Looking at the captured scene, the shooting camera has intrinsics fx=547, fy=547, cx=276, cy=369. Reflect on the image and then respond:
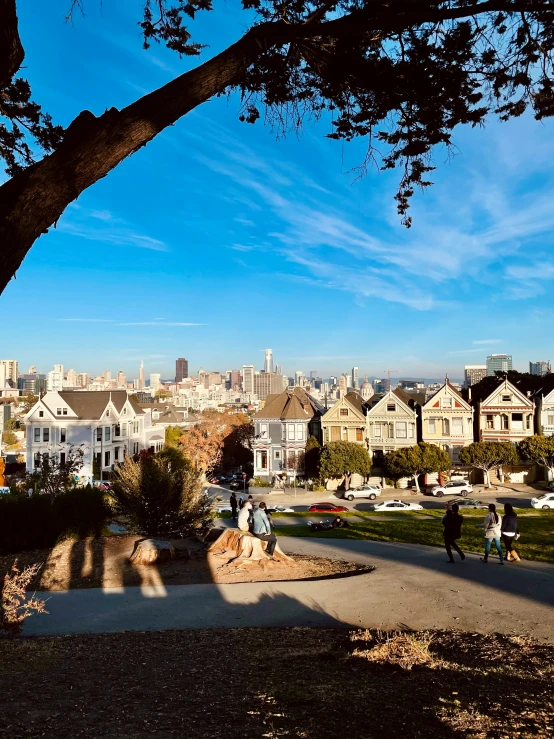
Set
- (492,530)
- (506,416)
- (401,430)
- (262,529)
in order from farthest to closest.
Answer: (401,430) → (506,416) → (262,529) → (492,530)

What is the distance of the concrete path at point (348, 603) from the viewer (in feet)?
28.8

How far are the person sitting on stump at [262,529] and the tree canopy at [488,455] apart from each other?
38096mm

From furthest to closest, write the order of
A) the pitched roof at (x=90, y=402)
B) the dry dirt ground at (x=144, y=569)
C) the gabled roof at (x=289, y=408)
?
the gabled roof at (x=289, y=408) → the pitched roof at (x=90, y=402) → the dry dirt ground at (x=144, y=569)

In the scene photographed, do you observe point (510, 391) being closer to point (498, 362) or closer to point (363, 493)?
point (363, 493)

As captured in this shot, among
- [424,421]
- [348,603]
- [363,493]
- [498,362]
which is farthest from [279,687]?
[498,362]

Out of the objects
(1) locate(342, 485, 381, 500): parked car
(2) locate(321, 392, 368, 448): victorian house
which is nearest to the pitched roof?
(2) locate(321, 392, 368, 448): victorian house

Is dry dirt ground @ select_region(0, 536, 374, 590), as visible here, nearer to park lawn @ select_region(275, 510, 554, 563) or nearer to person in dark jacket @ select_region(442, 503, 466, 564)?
person in dark jacket @ select_region(442, 503, 466, 564)

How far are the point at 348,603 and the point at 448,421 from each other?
4541 centimetres

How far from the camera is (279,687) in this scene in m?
5.75

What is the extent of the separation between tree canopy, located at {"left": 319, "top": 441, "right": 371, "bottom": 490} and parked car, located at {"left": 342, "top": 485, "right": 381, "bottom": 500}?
88.1 inches

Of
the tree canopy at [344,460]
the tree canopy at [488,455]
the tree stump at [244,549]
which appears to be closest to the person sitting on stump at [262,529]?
the tree stump at [244,549]

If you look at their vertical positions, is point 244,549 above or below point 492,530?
below

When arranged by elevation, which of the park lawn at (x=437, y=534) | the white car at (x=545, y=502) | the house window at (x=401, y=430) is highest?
the house window at (x=401, y=430)

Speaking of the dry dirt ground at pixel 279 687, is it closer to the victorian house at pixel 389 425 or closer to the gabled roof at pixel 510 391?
the victorian house at pixel 389 425
